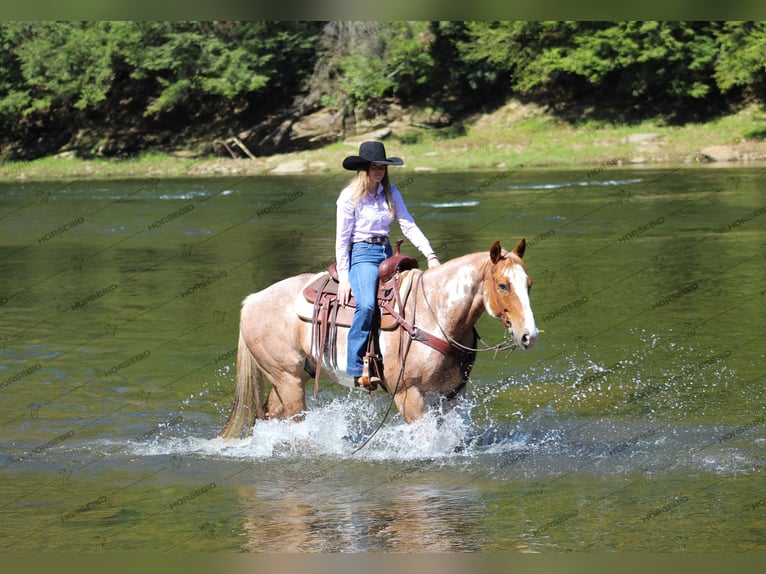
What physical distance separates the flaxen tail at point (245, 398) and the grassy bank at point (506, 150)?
32789mm

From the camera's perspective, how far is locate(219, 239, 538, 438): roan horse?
31.0 ft

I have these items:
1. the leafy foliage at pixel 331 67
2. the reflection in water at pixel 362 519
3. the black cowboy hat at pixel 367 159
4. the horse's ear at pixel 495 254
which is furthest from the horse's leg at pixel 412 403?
the leafy foliage at pixel 331 67

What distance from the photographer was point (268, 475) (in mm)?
10422

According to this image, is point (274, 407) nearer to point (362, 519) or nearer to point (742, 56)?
point (362, 519)

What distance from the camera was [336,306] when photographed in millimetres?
10586

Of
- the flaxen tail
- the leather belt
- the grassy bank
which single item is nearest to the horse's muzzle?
the leather belt

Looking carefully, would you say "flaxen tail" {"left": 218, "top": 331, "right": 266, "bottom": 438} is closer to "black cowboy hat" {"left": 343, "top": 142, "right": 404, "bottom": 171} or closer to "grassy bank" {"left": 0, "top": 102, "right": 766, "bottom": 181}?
"black cowboy hat" {"left": 343, "top": 142, "right": 404, "bottom": 171}

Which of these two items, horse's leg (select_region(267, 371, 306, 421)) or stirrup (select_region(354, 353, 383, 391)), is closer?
stirrup (select_region(354, 353, 383, 391))

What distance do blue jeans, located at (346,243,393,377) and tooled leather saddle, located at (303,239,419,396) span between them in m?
0.09

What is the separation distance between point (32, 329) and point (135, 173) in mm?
37095

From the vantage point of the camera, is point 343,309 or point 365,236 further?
point 343,309

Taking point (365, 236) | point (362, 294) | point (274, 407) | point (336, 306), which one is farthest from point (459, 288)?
point (274, 407)

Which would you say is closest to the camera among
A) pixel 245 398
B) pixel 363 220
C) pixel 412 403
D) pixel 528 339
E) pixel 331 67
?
pixel 528 339

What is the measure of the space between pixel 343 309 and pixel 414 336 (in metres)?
0.85
